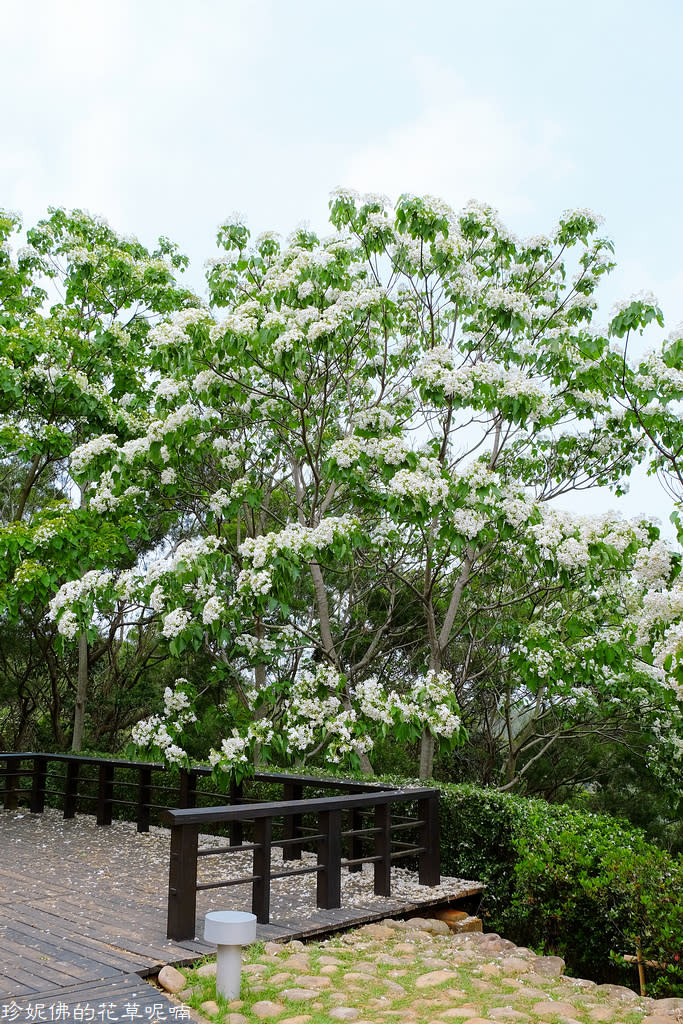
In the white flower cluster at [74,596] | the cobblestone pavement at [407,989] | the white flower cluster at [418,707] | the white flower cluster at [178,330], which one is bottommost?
the cobblestone pavement at [407,989]

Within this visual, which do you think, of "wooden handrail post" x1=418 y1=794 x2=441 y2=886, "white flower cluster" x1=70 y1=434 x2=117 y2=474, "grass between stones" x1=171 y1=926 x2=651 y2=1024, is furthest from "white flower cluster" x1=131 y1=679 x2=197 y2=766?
"grass between stones" x1=171 y1=926 x2=651 y2=1024

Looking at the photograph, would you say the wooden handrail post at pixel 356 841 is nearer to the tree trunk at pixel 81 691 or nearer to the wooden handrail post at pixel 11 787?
the wooden handrail post at pixel 11 787

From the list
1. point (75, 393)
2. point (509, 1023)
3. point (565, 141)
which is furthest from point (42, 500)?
point (509, 1023)

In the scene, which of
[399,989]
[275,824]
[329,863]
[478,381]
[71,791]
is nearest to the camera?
[399,989]

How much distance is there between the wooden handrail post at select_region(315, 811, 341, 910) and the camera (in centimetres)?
532

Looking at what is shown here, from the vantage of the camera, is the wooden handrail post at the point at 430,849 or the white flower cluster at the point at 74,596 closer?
the wooden handrail post at the point at 430,849

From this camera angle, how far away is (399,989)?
3977mm

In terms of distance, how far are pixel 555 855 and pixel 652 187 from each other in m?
6.06

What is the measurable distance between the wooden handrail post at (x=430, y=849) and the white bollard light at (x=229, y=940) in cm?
280

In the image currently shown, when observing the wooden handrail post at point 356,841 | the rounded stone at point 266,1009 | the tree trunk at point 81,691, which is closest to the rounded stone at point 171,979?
the rounded stone at point 266,1009

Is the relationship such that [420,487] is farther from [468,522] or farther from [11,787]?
[11,787]

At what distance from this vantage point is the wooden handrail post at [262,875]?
4.93 metres

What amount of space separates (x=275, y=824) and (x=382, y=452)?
13.6 ft

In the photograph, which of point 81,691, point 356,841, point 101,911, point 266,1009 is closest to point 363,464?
point 356,841
